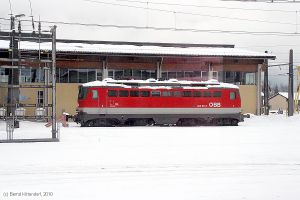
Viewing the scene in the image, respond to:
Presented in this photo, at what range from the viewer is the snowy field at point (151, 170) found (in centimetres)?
891

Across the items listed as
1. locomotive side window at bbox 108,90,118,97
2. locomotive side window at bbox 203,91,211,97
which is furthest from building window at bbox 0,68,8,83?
locomotive side window at bbox 203,91,211,97

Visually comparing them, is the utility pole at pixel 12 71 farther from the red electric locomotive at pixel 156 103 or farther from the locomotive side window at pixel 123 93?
the locomotive side window at pixel 123 93

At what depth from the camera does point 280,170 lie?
1170 cm

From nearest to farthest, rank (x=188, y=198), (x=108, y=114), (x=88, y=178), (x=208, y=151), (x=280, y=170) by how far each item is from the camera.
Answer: (x=188, y=198)
(x=88, y=178)
(x=280, y=170)
(x=208, y=151)
(x=108, y=114)

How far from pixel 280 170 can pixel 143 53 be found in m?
26.3

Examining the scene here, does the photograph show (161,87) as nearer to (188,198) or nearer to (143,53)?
(143,53)

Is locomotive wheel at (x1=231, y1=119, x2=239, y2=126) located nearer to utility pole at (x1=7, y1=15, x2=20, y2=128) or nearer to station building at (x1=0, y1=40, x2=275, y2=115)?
station building at (x1=0, y1=40, x2=275, y2=115)

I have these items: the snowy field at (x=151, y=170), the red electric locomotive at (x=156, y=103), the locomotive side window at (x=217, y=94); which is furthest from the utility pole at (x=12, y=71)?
Result: the locomotive side window at (x=217, y=94)

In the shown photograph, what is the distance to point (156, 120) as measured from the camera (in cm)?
3122

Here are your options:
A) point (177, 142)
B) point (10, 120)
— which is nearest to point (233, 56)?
point (177, 142)

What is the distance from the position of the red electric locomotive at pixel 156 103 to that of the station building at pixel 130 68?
6.29 metres

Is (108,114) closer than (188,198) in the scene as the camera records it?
No

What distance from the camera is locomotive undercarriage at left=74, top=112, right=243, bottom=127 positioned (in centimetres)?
2989

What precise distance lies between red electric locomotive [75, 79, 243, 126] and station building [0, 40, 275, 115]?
247 inches
